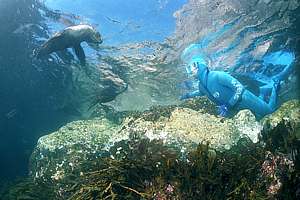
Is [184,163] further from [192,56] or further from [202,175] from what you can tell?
[192,56]

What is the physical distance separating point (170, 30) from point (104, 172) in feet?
25.1

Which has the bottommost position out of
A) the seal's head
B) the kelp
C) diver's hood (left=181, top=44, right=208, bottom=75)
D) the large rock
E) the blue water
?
the kelp

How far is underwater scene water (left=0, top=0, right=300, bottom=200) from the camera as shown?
7191 millimetres

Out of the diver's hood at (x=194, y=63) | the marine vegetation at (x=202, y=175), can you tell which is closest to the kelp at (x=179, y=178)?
the marine vegetation at (x=202, y=175)

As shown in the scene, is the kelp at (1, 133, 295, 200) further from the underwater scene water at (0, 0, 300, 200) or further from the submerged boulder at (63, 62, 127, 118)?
the submerged boulder at (63, 62, 127, 118)

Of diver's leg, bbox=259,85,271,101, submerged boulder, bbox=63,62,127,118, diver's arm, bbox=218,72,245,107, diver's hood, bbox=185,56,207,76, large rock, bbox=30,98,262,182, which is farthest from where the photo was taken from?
diver's leg, bbox=259,85,271,101

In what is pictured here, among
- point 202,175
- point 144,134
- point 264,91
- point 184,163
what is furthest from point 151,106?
point 202,175

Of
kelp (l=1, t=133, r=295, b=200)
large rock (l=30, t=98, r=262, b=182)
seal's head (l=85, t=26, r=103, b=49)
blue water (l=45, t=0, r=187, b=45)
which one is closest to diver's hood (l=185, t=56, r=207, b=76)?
blue water (l=45, t=0, r=187, b=45)

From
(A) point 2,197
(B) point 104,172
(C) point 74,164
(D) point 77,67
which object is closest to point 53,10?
(D) point 77,67

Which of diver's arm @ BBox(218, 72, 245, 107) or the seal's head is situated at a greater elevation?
the seal's head

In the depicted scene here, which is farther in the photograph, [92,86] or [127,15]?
[92,86]

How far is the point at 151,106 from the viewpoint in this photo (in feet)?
45.9

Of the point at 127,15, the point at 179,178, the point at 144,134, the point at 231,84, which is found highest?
the point at 127,15

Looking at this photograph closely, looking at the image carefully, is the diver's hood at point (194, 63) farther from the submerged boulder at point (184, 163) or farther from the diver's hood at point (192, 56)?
the submerged boulder at point (184, 163)
